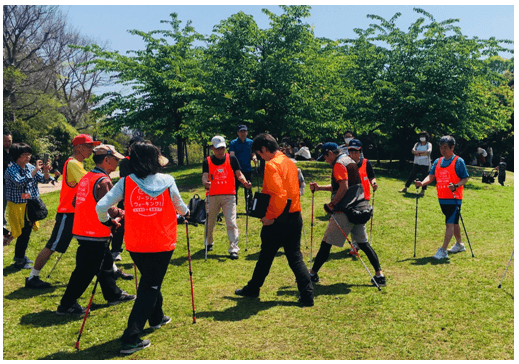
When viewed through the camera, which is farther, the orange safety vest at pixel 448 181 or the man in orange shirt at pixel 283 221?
the orange safety vest at pixel 448 181

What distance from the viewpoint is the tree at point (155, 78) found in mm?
22719

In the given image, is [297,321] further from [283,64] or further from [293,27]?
[293,27]

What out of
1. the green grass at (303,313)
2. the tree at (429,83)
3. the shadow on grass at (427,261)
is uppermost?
the tree at (429,83)

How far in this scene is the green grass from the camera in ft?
15.1

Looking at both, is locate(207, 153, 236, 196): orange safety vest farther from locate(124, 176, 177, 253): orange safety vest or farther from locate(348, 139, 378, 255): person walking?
locate(124, 176, 177, 253): orange safety vest

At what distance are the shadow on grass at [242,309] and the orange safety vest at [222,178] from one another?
8.96 feet

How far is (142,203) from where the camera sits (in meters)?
4.57

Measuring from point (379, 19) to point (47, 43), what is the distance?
25827 millimetres

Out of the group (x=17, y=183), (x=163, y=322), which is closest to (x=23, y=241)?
(x=17, y=183)

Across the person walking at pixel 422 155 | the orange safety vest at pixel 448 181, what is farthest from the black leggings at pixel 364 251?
the person walking at pixel 422 155

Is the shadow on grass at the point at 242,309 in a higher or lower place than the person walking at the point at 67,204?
lower

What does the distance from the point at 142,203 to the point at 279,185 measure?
1.79m

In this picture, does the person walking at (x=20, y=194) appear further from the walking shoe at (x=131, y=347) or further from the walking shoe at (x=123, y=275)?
the walking shoe at (x=131, y=347)

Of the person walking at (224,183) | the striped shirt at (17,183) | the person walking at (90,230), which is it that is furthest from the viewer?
the person walking at (224,183)
